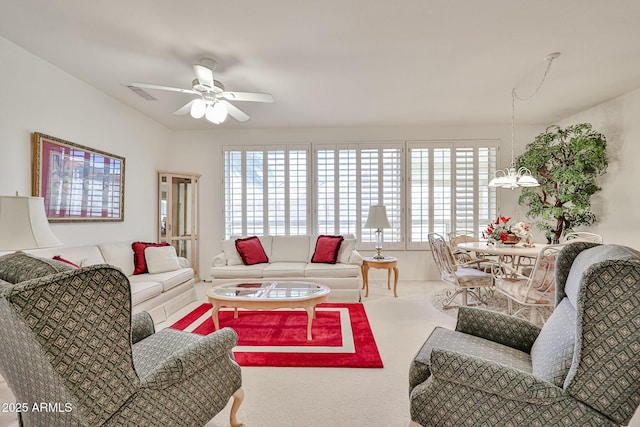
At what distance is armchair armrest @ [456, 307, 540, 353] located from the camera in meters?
1.78

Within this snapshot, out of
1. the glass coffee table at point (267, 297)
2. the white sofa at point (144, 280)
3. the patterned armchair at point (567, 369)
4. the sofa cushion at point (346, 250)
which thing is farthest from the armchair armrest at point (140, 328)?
the sofa cushion at point (346, 250)

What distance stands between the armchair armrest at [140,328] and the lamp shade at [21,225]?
28.0 inches

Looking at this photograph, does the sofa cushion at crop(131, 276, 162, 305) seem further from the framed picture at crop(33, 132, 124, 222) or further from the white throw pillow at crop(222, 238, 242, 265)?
the white throw pillow at crop(222, 238, 242, 265)

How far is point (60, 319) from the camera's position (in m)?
1.00

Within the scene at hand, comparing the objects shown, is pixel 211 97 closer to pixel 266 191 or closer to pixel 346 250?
pixel 266 191

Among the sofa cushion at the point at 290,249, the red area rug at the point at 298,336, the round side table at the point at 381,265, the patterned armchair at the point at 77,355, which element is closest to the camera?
the patterned armchair at the point at 77,355

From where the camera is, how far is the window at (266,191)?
18.1 feet

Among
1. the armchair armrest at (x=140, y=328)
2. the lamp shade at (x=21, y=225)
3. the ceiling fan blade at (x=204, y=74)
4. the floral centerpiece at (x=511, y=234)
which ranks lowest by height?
the armchair armrest at (x=140, y=328)

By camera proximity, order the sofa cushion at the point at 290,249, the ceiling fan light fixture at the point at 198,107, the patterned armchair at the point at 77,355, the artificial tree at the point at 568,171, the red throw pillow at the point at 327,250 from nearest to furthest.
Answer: the patterned armchair at the point at 77,355, the ceiling fan light fixture at the point at 198,107, the artificial tree at the point at 568,171, the red throw pillow at the point at 327,250, the sofa cushion at the point at 290,249

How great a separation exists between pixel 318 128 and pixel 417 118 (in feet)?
5.50

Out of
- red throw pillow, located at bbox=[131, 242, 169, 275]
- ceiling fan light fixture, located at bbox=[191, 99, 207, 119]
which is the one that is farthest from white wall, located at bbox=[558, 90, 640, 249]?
red throw pillow, located at bbox=[131, 242, 169, 275]

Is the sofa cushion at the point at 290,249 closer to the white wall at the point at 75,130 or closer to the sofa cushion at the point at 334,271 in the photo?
the sofa cushion at the point at 334,271

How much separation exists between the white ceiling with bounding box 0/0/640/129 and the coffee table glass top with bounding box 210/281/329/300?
2313 millimetres

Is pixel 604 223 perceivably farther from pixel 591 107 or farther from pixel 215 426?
pixel 215 426
